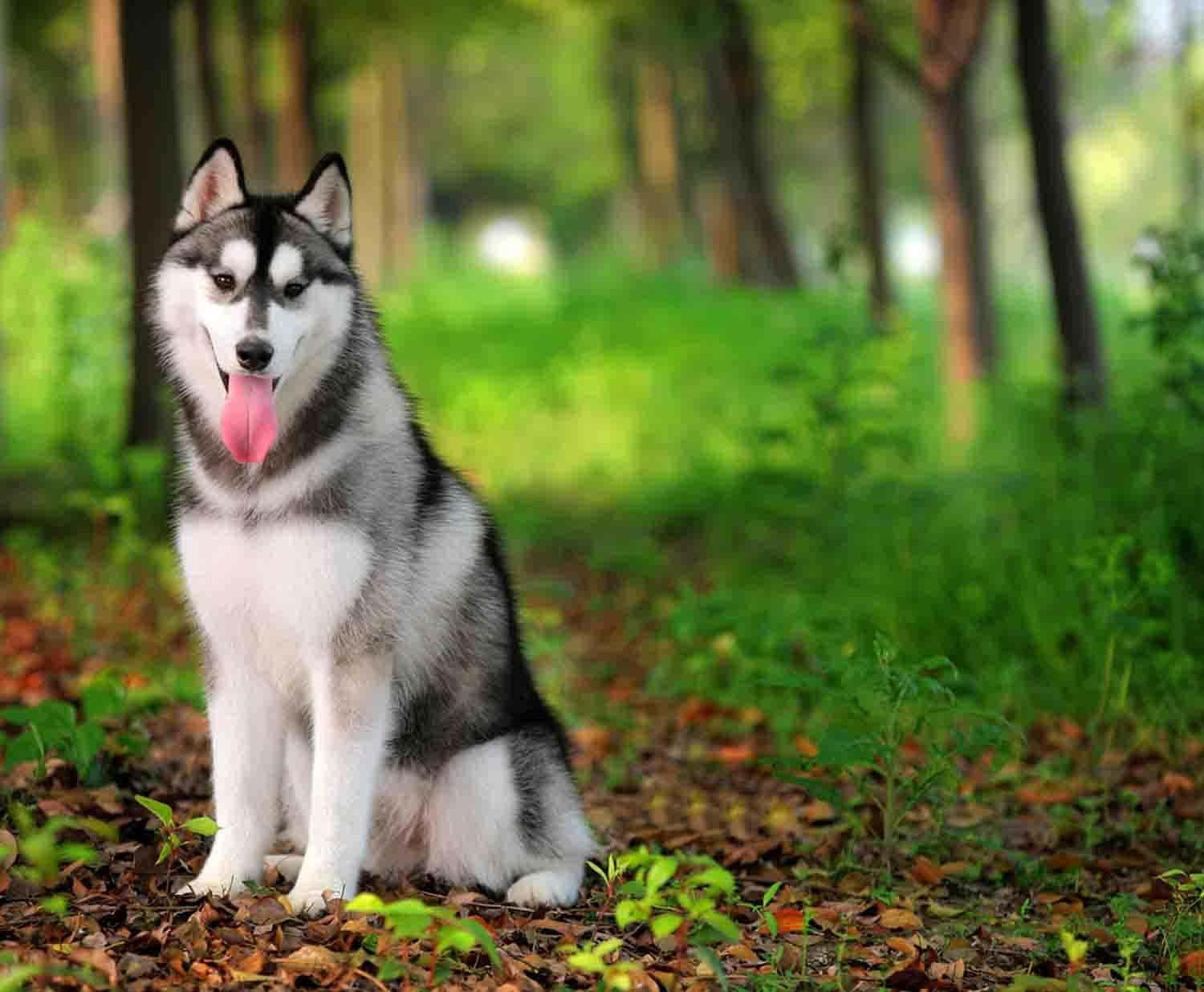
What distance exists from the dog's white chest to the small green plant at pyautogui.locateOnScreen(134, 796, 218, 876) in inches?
17.5

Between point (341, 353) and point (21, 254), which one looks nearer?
point (341, 353)

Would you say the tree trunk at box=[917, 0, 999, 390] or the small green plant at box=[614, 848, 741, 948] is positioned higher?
the tree trunk at box=[917, 0, 999, 390]

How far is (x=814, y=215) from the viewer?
Answer: 6456cm

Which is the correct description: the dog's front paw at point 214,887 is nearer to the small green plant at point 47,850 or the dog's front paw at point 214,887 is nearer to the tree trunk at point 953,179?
the small green plant at point 47,850

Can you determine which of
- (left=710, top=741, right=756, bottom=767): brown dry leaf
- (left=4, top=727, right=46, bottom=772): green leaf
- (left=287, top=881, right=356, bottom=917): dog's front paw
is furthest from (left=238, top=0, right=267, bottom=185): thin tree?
(left=287, top=881, right=356, bottom=917): dog's front paw

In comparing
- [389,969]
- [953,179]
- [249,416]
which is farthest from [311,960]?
[953,179]

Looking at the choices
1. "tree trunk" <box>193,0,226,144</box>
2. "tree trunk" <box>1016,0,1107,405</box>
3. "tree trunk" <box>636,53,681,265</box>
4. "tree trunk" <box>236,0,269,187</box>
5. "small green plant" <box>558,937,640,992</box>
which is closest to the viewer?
"small green plant" <box>558,937,640,992</box>

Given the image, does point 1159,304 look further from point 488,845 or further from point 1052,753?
point 488,845

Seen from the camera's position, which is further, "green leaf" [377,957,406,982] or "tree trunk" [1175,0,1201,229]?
"tree trunk" [1175,0,1201,229]

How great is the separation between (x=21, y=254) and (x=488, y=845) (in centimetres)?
964

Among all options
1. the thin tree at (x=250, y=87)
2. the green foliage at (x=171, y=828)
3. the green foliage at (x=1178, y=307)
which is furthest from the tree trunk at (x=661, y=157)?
the green foliage at (x=171, y=828)

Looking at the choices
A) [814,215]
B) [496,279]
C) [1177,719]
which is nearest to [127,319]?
[1177,719]

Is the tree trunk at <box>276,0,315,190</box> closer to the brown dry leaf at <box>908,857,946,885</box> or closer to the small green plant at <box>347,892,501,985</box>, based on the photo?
the brown dry leaf at <box>908,857,946,885</box>

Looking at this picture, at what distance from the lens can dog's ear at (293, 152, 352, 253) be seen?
416 centimetres
